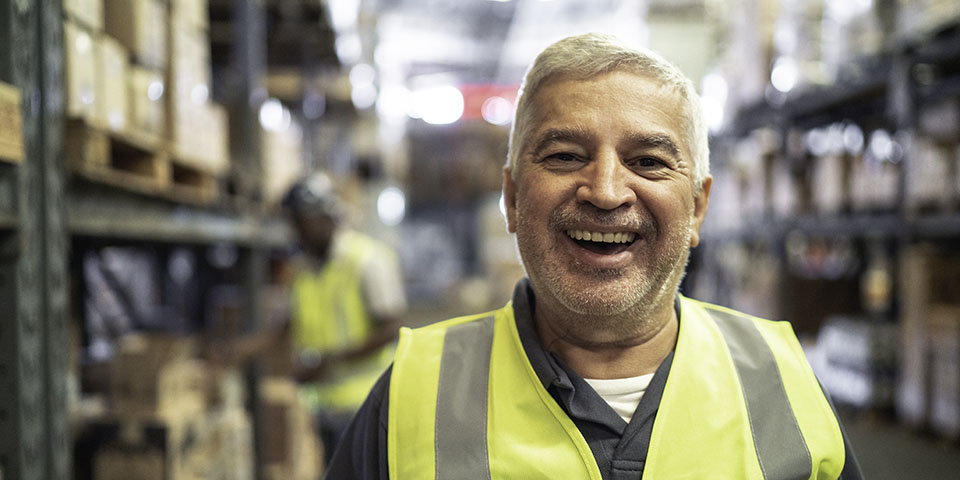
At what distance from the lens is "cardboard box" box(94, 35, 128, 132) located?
2.40 meters

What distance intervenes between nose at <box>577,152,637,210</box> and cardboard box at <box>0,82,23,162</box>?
149 cm

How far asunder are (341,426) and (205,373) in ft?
2.87

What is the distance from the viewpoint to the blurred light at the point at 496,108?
20.3 m

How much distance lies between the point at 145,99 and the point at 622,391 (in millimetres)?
2334

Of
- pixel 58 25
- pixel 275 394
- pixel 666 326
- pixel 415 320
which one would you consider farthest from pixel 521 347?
pixel 415 320

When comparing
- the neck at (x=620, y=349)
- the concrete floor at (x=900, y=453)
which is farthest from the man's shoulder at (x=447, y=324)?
the concrete floor at (x=900, y=453)

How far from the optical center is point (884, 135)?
7.16m

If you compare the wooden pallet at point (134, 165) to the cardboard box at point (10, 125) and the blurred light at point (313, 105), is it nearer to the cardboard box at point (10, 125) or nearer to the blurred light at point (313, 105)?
the cardboard box at point (10, 125)

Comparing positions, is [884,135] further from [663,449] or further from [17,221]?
[17,221]

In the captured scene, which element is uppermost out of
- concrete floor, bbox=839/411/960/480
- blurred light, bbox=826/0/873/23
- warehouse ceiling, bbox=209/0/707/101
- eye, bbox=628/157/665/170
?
warehouse ceiling, bbox=209/0/707/101

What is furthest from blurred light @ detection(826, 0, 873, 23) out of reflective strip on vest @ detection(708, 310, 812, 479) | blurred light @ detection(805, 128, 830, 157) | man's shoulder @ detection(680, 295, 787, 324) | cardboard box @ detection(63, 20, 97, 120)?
cardboard box @ detection(63, 20, 97, 120)

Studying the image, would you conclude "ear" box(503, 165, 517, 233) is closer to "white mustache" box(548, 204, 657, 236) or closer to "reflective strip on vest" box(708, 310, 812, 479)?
"white mustache" box(548, 204, 657, 236)

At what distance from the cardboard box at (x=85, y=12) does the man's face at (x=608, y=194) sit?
167cm

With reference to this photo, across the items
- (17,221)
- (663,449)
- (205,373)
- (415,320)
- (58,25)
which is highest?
(58,25)
